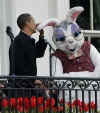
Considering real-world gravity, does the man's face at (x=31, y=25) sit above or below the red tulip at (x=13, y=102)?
above

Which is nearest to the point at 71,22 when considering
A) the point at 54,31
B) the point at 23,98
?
the point at 54,31

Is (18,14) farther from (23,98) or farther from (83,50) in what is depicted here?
(23,98)

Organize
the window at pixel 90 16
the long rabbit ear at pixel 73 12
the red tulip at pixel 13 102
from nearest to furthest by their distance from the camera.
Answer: the red tulip at pixel 13 102 → the long rabbit ear at pixel 73 12 → the window at pixel 90 16

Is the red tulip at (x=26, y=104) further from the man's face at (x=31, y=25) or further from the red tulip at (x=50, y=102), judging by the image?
the man's face at (x=31, y=25)

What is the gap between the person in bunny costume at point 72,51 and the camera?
33.8 ft

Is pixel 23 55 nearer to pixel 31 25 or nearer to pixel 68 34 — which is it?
pixel 31 25

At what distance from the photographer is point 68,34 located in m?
10.3

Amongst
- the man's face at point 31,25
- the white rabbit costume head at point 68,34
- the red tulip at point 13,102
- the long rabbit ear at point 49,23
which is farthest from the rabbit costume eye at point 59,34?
the red tulip at point 13,102

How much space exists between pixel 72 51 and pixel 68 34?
8.9 inches

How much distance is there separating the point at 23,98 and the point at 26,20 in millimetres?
1399

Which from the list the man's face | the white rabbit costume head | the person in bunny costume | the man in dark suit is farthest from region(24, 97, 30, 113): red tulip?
the man's face

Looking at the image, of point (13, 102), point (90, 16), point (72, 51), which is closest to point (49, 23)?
point (72, 51)

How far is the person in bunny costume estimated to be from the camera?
33.8 feet

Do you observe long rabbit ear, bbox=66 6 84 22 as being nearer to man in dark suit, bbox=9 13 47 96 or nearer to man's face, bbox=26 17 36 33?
man's face, bbox=26 17 36 33
